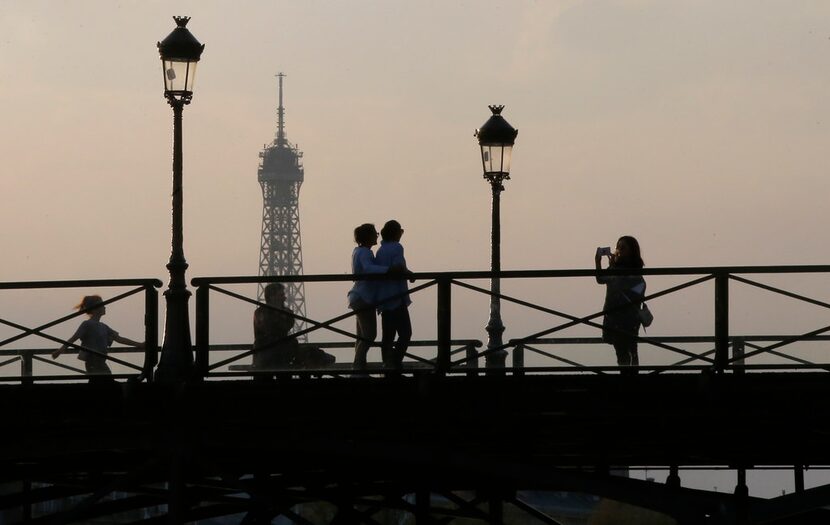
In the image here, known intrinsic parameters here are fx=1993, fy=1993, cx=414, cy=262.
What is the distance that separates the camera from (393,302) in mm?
19531

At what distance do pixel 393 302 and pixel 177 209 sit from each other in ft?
8.71

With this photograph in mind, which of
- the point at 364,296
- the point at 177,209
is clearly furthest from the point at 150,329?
the point at 364,296

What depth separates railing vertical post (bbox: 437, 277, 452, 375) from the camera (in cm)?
1912

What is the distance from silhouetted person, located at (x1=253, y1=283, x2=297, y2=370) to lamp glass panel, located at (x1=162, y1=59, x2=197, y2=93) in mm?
2793

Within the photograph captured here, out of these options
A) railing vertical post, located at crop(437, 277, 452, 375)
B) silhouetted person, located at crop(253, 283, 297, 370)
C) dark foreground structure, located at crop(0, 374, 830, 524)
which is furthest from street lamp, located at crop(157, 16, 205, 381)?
railing vertical post, located at crop(437, 277, 452, 375)

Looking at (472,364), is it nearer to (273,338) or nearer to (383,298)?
(383,298)

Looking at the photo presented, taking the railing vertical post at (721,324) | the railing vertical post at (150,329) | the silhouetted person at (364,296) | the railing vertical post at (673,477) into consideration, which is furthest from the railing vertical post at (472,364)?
the railing vertical post at (673,477)

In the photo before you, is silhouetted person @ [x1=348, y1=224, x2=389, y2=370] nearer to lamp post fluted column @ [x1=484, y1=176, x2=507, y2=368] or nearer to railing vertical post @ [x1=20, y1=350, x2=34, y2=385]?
lamp post fluted column @ [x1=484, y1=176, x2=507, y2=368]

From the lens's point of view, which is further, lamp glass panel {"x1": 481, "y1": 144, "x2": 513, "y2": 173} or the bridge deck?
lamp glass panel {"x1": 481, "y1": 144, "x2": 513, "y2": 173}

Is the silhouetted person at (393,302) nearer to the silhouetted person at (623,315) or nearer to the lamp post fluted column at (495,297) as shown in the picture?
the lamp post fluted column at (495,297)

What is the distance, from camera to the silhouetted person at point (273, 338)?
19.5 metres

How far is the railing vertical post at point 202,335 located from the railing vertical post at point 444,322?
2.30m

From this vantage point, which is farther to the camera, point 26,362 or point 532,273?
point 26,362

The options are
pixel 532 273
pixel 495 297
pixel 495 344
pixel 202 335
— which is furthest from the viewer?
pixel 495 344
